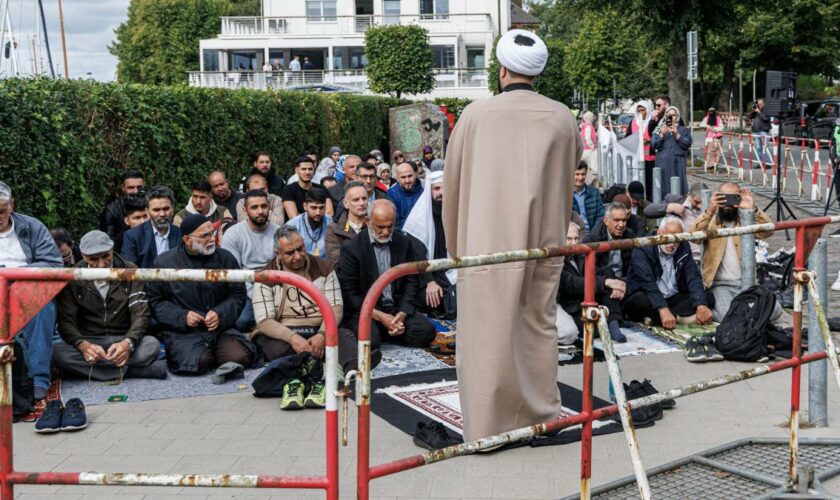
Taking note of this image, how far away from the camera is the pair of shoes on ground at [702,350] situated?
26.9ft

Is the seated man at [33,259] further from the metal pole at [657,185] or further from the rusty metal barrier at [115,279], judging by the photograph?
the metal pole at [657,185]

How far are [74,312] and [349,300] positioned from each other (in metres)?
2.27

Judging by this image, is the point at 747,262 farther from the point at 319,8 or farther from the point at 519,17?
the point at 519,17

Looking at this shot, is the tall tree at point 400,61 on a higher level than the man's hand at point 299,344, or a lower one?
higher

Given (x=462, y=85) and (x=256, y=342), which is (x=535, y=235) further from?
(x=462, y=85)

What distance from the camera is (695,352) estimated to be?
325 inches

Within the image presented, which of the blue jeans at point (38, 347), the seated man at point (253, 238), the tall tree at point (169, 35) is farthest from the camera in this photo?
the tall tree at point (169, 35)

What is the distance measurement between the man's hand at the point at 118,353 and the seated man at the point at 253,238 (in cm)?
186

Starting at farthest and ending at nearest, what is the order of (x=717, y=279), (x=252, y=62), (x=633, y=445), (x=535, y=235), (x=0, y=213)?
1. (x=252, y=62)
2. (x=717, y=279)
3. (x=0, y=213)
4. (x=535, y=235)
5. (x=633, y=445)

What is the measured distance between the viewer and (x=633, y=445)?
4.31 m

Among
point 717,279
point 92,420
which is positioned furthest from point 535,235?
point 717,279

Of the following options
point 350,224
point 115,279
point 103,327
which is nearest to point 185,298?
point 103,327

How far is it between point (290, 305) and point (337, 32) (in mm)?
66195

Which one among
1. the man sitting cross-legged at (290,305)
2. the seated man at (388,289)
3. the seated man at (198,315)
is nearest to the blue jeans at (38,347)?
the seated man at (198,315)
